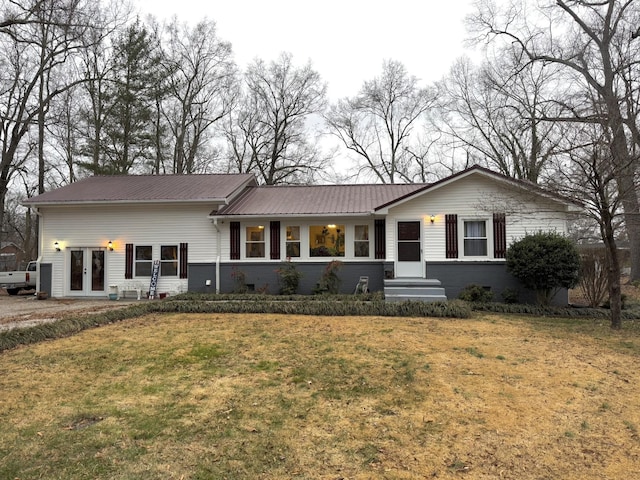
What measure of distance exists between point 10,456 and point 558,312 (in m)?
11.7

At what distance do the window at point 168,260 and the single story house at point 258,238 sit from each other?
37 mm

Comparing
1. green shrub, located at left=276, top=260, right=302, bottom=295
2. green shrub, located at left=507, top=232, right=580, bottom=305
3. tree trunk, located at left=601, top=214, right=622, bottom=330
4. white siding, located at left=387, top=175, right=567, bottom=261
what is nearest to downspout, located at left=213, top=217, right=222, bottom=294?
green shrub, located at left=276, top=260, right=302, bottom=295

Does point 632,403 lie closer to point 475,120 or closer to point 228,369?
point 228,369

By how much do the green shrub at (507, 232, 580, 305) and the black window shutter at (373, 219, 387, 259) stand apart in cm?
409

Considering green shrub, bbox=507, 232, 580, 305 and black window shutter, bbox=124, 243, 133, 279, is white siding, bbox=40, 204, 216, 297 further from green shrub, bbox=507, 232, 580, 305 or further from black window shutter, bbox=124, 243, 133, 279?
green shrub, bbox=507, 232, 580, 305

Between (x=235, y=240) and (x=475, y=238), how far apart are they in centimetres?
835

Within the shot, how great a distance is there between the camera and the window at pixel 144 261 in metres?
14.1

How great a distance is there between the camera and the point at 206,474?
2742 millimetres

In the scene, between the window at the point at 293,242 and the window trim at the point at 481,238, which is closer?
the window trim at the point at 481,238

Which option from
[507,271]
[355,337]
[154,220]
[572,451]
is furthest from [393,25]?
[572,451]

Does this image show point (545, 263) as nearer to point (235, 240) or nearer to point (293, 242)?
point (293, 242)

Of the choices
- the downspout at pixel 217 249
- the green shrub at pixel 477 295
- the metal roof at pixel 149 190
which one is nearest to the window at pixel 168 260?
the downspout at pixel 217 249

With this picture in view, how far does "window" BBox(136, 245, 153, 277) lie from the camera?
1410 cm

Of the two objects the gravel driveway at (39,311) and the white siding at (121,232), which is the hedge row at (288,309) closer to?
the gravel driveway at (39,311)
